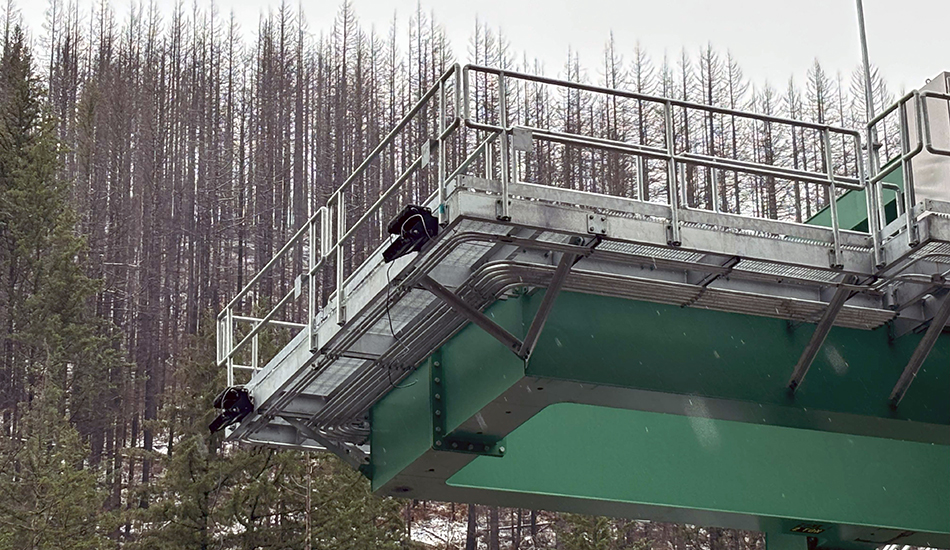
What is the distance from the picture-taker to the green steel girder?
10008mm

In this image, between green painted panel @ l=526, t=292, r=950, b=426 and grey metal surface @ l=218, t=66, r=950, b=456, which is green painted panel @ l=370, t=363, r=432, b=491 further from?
green painted panel @ l=526, t=292, r=950, b=426

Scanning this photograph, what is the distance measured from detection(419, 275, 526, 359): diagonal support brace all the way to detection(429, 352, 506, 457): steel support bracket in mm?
1596

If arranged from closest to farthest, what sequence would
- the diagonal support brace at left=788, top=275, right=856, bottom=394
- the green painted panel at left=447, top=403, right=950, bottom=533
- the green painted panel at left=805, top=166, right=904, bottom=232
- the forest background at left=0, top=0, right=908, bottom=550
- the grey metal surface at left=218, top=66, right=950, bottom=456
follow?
the grey metal surface at left=218, top=66, right=950, bottom=456, the diagonal support brace at left=788, top=275, right=856, bottom=394, the green painted panel at left=447, top=403, right=950, bottom=533, the green painted panel at left=805, top=166, right=904, bottom=232, the forest background at left=0, top=0, right=908, bottom=550

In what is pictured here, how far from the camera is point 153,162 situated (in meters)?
67.1

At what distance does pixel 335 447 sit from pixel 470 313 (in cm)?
402

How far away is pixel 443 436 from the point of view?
10828mm

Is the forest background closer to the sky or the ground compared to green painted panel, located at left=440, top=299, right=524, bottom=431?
closer to the sky

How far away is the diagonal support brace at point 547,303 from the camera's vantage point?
9055mm

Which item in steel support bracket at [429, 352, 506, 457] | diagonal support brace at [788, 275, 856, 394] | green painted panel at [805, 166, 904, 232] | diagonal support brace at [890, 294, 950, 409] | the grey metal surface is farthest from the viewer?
green painted panel at [805, 166, 904, 232]

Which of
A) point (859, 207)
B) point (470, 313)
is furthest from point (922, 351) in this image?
point (859, 207)

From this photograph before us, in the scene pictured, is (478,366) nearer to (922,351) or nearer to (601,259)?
(601,259)

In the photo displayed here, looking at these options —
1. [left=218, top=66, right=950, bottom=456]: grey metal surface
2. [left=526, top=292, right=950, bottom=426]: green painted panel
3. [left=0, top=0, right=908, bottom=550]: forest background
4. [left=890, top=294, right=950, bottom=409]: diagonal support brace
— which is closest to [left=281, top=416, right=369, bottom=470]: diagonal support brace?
[left=218, top=66, right=950, bottom=456]: grey metal surface

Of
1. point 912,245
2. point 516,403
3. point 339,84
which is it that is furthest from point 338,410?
point 339,84

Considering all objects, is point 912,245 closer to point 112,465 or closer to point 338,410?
point 338,410
